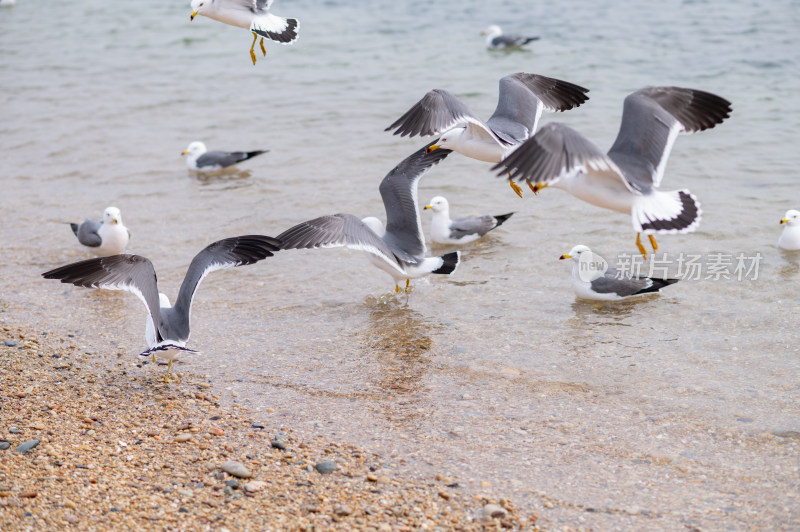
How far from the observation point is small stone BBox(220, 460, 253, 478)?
488 centimetres

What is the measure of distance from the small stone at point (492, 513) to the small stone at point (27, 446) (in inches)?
98.7

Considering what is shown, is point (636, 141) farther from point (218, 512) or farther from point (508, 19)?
point (508, 19)

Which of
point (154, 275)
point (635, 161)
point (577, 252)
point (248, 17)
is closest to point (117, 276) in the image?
point (154, 275)

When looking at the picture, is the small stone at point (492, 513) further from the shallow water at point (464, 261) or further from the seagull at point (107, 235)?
the seagull at point (107, 235)

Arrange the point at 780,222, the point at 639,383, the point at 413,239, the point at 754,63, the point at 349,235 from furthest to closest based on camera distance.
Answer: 1. the point at 754,63
2. the point at 780,222
3. the point at 413,239
4. the point at 349,235
5. the point at 639,383

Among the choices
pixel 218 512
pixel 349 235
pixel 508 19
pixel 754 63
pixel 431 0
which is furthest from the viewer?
pixel 431 0

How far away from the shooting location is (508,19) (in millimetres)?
19453

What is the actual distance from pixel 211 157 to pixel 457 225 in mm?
4134

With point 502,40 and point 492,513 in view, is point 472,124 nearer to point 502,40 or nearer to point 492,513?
point 492,513

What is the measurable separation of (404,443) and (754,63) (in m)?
11.7


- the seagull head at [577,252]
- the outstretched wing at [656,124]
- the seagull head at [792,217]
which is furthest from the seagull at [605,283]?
the outstretched wing at [656,124]

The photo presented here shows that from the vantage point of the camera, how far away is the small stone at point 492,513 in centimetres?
456

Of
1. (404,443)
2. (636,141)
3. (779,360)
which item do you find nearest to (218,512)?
(404,443)

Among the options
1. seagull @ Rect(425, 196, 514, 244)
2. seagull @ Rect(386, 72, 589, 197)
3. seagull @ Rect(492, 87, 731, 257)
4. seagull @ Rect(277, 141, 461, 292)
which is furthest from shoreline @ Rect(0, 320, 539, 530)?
seagull @ Rect(425, 196, 514, 244)
